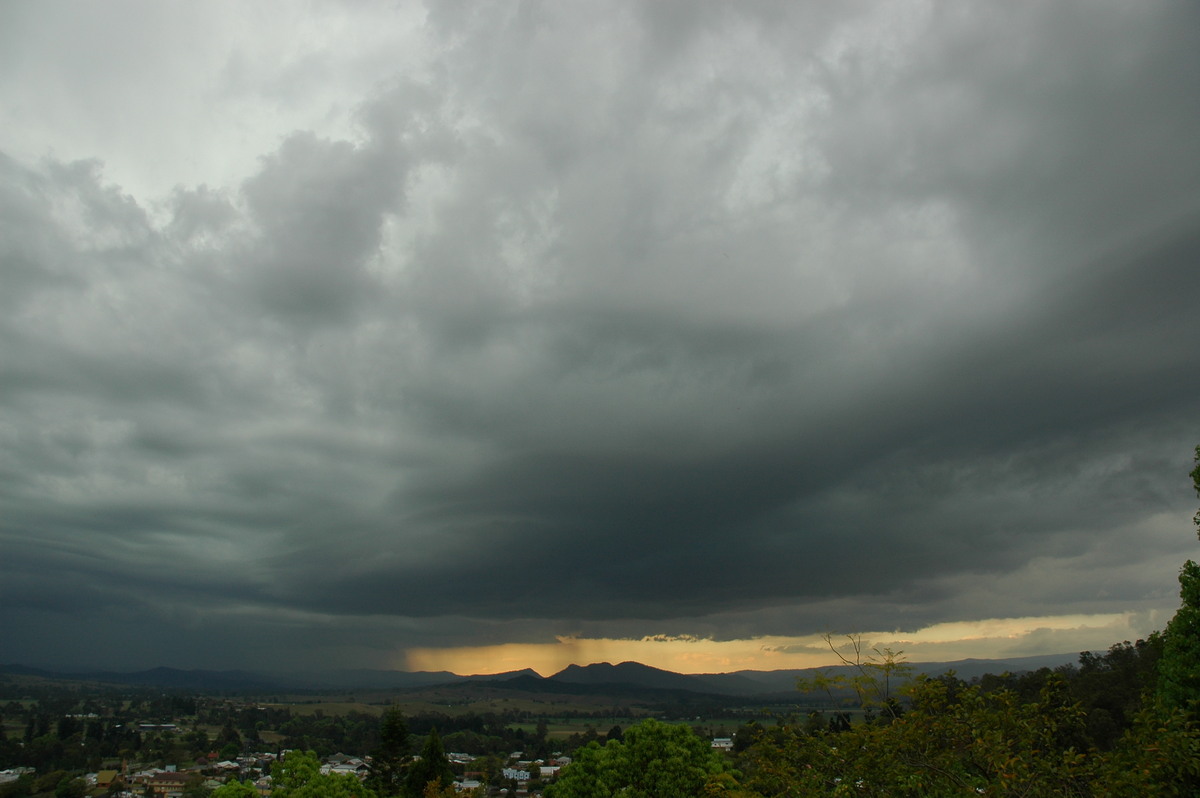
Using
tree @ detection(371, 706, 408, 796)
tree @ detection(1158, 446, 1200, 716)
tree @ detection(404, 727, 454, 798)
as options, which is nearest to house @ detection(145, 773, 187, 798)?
tree @ detection(371, 706, 408, 796)

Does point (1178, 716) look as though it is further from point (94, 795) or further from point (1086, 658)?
point (94, 795)

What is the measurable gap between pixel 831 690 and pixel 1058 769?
4216mm

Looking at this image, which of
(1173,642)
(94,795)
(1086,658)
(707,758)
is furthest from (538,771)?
(1173,642)

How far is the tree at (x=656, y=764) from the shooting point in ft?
116

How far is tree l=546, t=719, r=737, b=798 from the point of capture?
3534 cm

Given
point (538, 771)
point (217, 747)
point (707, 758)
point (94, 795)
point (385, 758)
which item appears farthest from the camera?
point (217, 747)

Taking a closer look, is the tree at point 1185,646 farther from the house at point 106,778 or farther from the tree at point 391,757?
the house at point 106,778

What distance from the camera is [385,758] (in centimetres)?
6981

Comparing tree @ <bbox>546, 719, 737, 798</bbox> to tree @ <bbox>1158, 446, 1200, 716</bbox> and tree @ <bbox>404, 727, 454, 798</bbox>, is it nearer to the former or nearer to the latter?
tree @ <bbox>1158, 446, 1200, 716</bbox>

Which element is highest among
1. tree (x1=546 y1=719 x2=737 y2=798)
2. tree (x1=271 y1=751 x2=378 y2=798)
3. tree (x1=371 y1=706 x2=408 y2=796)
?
tree (x1=546 y1=719 x2=737 y2=798)

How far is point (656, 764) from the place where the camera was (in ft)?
119

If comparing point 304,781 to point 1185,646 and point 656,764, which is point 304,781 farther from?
point 1185,646

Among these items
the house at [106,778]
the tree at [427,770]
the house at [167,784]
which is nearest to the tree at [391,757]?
the tree at [427,770]

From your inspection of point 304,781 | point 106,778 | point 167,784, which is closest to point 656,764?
point 304,781
